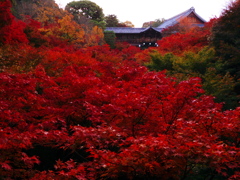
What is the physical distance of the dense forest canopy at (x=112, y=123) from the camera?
3293 mm

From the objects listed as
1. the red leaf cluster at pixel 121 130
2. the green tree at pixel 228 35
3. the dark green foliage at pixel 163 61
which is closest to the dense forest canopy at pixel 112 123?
the red leaf cluster at pixel 121 130

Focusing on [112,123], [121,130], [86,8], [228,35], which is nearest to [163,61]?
[228,35]

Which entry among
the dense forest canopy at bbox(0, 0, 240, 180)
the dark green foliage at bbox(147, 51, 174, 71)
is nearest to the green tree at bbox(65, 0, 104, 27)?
the dark green foliage at bbox(147, 51, 174, 71)

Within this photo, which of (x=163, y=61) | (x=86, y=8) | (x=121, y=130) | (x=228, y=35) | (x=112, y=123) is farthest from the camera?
(x=86, y=8)

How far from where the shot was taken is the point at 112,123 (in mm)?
5012

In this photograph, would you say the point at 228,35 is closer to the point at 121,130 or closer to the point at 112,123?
the point at 112,123

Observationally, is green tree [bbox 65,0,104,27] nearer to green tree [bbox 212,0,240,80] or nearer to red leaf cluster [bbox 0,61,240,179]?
green tree [bbox 212,0,240,80]

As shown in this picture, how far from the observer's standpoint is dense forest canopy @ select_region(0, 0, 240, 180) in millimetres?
3293

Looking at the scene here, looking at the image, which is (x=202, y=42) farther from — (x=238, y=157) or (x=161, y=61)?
(x=238, y=157)

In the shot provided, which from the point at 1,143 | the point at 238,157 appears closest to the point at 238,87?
the point at 238,157

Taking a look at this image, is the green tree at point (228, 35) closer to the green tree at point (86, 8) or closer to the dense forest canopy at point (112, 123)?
the dense forest canopy at point (112, 123)

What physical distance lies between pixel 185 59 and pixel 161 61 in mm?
1936

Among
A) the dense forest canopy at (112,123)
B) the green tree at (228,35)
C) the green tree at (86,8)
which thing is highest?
the green tree at (86,8)

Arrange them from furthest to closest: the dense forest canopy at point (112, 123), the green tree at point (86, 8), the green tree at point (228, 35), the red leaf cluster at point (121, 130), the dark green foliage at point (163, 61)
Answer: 1. the green tree at point (86, 8)
2. the dark green foliage at point (163, 61)
3. the green tree at point (228, 35)
4. the dense forest canopy at point (112, 123)
5. the red leaf cluster at point (121, 130)
